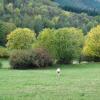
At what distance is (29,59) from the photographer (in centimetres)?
6900

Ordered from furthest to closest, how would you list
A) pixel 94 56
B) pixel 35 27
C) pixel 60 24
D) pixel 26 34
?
pixel 60 24
pixel 35 27
pixel 26 34
pixel 94 56

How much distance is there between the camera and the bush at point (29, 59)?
226ft

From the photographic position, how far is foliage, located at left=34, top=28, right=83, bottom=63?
76.2m

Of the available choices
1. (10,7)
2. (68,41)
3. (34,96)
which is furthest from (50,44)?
(10,7)

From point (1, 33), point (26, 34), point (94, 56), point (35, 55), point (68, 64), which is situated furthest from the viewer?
point (1, 33)

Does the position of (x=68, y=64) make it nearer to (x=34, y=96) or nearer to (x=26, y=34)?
(x=26, y=34)

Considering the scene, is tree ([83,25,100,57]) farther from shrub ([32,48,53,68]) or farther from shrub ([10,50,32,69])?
shrub ([10,50,32,69])

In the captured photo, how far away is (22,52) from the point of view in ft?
231

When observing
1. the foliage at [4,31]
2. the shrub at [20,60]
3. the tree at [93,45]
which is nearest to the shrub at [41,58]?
the shrub at [20,60]

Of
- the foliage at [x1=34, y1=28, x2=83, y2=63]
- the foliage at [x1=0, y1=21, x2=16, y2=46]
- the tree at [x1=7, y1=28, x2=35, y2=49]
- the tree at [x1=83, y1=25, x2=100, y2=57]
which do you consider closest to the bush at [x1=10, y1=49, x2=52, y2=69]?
the foliage at [x1=34, y1=28, x2=83, y2=63]

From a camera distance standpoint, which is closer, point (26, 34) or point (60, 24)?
point (26, 34)

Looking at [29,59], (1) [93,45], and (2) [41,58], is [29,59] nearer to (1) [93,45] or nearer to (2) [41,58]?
(2) [41,58]

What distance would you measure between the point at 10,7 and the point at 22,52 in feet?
395

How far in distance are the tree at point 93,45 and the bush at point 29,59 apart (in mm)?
17252
